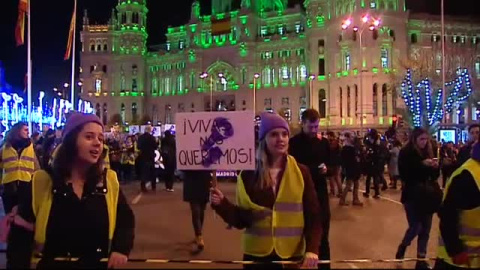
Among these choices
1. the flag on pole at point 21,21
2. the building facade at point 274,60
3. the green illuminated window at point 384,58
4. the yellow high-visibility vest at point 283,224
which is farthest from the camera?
the green illuminated window at point 384,58

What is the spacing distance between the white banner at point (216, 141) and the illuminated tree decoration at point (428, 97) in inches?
1658

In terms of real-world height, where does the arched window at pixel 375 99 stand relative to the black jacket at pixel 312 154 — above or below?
above

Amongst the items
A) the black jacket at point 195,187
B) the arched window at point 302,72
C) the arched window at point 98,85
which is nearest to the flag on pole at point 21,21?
the black jacket at point 195,187

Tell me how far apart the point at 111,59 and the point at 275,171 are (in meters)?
108

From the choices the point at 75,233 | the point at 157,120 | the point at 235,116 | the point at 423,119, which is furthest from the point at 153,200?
the point at 157,120

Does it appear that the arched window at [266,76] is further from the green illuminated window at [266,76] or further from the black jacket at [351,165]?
the black jacket at [351,165]

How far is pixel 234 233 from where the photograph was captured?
10.2m

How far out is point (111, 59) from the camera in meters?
107

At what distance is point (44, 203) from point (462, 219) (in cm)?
284

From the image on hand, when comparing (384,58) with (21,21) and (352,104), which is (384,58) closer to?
(352,104)

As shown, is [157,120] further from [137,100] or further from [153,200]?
[153,200]

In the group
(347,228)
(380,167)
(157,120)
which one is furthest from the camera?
Result: (157,120)

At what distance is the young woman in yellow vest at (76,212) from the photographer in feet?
10.0

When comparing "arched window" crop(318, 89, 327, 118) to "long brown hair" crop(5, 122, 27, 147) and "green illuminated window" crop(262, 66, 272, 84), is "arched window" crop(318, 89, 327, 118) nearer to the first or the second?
"green illuminated window" crop(262, 66, 272, 84)
